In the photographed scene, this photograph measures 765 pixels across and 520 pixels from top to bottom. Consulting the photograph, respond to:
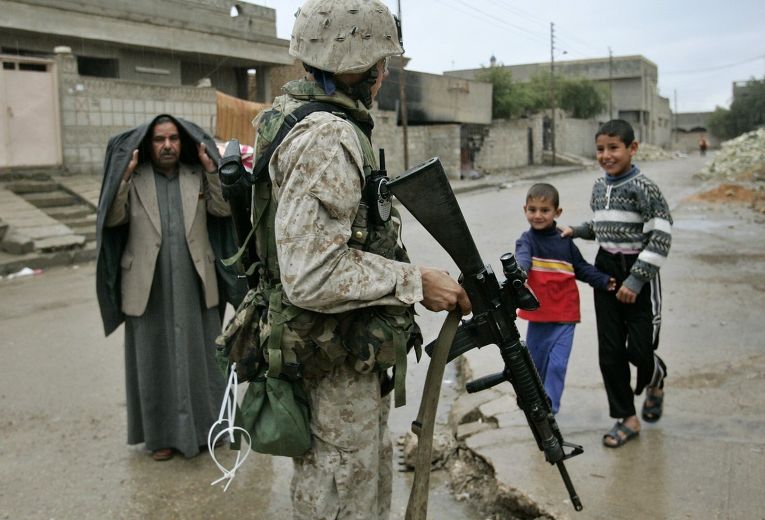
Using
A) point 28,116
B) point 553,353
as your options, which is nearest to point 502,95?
point 28,116

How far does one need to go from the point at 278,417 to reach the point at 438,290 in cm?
58

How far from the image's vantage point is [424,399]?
2.16 m

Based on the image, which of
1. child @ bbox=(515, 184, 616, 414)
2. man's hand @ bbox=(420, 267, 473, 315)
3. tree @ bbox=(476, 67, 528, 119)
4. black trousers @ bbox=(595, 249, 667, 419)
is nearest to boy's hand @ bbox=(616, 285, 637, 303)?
black trousers @ bbox=(595, 249, 667, 419)

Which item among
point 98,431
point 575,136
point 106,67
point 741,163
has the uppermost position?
point 106,67

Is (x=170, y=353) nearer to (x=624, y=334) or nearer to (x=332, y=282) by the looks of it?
(x=332, y=282)

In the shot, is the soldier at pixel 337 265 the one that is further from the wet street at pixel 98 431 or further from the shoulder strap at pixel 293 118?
the wet street at pixel 98 431

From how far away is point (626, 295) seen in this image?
3.30m

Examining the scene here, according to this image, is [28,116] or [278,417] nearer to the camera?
[278,417]

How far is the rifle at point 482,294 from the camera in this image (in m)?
1.99

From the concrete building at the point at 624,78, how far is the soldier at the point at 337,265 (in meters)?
52.8

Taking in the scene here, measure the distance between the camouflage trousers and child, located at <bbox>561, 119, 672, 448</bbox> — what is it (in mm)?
1754

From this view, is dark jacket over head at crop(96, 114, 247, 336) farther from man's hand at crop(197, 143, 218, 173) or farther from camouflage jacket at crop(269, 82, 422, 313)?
camouflage jacket at crop(269, 82, 422, 313)

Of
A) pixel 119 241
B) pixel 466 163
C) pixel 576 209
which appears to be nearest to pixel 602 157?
pixel 119 241

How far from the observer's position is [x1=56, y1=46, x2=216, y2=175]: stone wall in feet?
41.8
